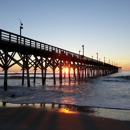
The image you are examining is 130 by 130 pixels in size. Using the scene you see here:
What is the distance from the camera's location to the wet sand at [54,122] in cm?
565

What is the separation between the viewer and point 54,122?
6258 mm

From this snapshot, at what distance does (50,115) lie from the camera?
7.24m

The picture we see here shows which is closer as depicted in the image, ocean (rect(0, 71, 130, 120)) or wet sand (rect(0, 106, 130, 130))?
wet sand (rect(0, 106, 130, 130))

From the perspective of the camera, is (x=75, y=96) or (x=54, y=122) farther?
(x=75, y=96)

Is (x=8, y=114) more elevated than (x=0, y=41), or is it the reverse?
(x=0, y=41)

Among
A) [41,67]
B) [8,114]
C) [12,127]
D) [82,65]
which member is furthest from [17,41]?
[82,65]

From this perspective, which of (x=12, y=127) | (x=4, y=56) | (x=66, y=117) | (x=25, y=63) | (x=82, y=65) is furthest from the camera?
(x=82, y=65)

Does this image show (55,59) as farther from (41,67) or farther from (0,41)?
(0,41)

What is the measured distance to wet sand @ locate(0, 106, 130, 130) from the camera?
5648 mm

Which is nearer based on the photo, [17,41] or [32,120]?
[32,120]

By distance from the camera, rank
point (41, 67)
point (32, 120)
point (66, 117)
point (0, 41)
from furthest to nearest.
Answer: point (41, 67), point (0, 41), point (66, 117), point (32, 120)

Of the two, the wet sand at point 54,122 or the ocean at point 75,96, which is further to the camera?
the ocean at point 75,96

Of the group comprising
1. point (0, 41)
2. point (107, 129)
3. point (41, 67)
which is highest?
point (0, 41)

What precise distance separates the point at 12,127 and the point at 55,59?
23123 millimetres
